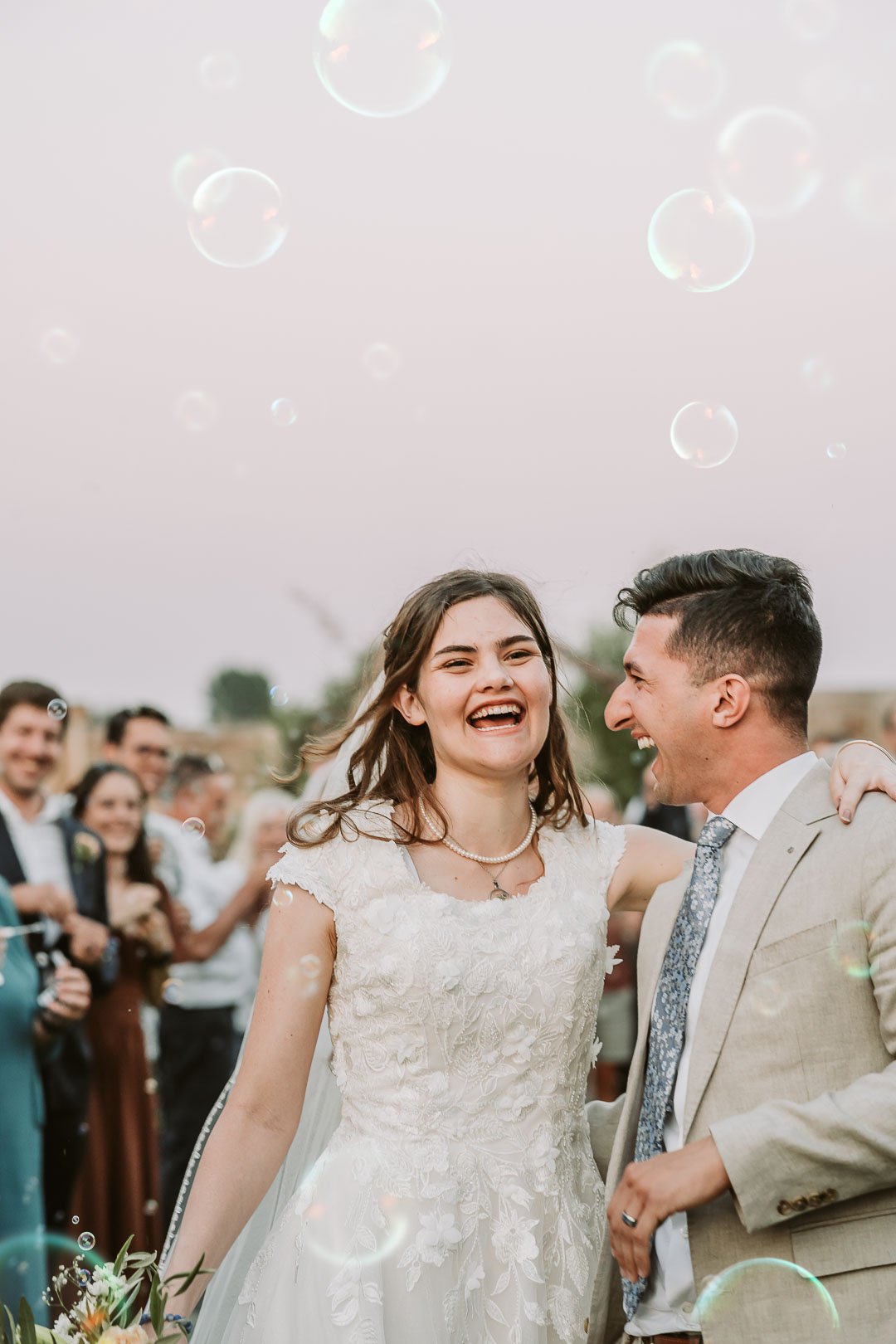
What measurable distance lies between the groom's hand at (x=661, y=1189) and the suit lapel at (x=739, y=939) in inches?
5.5

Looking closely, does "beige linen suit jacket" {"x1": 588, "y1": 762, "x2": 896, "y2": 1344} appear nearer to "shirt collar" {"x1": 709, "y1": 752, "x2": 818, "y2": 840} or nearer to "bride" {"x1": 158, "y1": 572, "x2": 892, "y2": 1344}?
"shirt collar" {"x1": 709, "y1": 752, "x2": 818, "y2": 840}

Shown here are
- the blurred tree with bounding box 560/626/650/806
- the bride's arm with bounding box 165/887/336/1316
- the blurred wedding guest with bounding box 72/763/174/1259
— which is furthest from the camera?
the blurred tree with bounding box 560/626/650/806

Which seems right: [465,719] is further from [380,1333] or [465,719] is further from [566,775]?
[380,1333]

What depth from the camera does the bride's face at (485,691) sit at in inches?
106

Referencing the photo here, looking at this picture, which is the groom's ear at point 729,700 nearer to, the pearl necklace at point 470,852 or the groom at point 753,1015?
the groom at point 753,1015

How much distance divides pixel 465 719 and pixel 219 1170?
1064 millimetres

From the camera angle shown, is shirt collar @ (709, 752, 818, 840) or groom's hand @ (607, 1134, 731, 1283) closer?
groom's hand @ (607, 1134, 731, 1283)

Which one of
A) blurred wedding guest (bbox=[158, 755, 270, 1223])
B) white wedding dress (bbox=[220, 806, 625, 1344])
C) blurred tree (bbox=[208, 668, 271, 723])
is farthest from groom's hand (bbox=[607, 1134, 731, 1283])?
blurred tree (bbox=[208, 668, 271, 723])

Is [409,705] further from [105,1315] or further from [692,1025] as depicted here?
[105,1315]

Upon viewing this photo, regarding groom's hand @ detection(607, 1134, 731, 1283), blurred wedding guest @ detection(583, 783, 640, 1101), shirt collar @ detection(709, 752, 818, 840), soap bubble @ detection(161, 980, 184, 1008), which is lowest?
blurred wedding guest @ detection(583, 783, 640, 1101)

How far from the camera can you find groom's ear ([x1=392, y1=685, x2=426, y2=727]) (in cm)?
291

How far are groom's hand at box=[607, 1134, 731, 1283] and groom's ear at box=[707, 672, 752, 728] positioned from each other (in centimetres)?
77

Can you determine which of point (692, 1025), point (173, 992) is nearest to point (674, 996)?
point (692, 1025)

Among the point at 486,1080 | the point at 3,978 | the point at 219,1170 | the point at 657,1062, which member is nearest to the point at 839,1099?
the point at 657,1062
